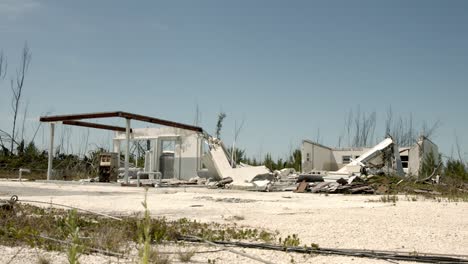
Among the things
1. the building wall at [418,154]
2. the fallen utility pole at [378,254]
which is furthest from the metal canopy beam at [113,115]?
the fallen utility pole at [378,254]

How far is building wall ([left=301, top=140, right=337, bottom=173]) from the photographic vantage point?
26.0 metres

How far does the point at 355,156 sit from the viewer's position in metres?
28.8

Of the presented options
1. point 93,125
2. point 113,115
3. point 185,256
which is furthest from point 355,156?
point 185,256

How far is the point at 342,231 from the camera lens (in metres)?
6.30

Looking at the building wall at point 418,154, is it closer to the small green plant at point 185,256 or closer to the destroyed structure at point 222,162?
the destroyed structure at point 222,162

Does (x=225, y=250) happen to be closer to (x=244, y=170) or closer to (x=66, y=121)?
(x=244, y=170)

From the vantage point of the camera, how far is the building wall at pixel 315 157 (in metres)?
26.0

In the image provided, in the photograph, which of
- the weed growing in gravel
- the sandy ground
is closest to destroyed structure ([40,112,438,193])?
the sandy ground

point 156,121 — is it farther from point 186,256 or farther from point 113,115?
point 186,256

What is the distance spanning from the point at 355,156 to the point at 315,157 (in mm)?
3364

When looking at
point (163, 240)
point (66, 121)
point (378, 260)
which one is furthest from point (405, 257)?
point (66, 121)

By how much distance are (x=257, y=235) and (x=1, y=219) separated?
10.3ft

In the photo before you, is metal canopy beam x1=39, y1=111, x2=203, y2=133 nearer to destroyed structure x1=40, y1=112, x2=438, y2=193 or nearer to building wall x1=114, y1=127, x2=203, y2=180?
destroyed structure x1=40, y1=112, x2=438, y2=193

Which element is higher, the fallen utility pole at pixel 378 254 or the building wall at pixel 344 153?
the building wall at pixel 344 153
